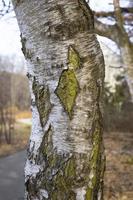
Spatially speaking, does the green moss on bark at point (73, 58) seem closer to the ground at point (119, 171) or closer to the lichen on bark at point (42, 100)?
the lichen on bark at point (42, 100)

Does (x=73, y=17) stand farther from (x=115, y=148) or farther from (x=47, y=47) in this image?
(x=115, y=148)

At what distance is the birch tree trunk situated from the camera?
1.80 metres

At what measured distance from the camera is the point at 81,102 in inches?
71.4

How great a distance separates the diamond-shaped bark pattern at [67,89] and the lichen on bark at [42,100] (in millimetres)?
73

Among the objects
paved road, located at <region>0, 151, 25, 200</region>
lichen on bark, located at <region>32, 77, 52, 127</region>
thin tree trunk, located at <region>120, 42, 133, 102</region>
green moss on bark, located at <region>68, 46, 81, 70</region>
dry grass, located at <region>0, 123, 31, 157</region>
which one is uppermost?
green moss on bark, located at <region>68, 46, 81, 70</region>

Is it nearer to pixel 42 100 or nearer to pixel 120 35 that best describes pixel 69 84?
pixel 42 100

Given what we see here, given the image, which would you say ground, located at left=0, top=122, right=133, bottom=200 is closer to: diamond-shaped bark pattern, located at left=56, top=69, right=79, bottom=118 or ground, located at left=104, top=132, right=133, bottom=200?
ground, located at left=104, top=132, right=133, bottom=200

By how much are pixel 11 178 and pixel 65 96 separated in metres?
9.91

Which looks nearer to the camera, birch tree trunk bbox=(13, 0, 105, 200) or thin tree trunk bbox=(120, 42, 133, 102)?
birch tree trunk bbox=(13, 0, 105, 200)

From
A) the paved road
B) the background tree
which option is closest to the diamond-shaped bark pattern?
the background tree

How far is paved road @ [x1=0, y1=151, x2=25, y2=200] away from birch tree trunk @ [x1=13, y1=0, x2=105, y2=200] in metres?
6.96

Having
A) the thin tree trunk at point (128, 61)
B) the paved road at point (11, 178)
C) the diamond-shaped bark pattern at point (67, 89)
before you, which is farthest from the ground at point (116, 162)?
the diamond-shaped bark pattern at point (67, 89)

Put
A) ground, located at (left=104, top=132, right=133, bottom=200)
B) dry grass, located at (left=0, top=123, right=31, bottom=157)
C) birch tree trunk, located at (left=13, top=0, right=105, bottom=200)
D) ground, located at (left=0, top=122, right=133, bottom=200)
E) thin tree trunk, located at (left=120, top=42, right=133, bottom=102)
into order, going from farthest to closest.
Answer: dry grass, located at (left=0, top=123, right=31, bottom=157) < ground, located at (left=0, top=122, right=133, bottom=200) < ground, located at (left=104, top=132, right=133, bottom=200) < thin tree trunk, located at (left=120, top=42, right=133, bottom=102) < birch tree trunk, located at (left=13, top=0, right=105, bottom=200)

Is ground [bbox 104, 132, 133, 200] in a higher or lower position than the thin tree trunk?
lower
